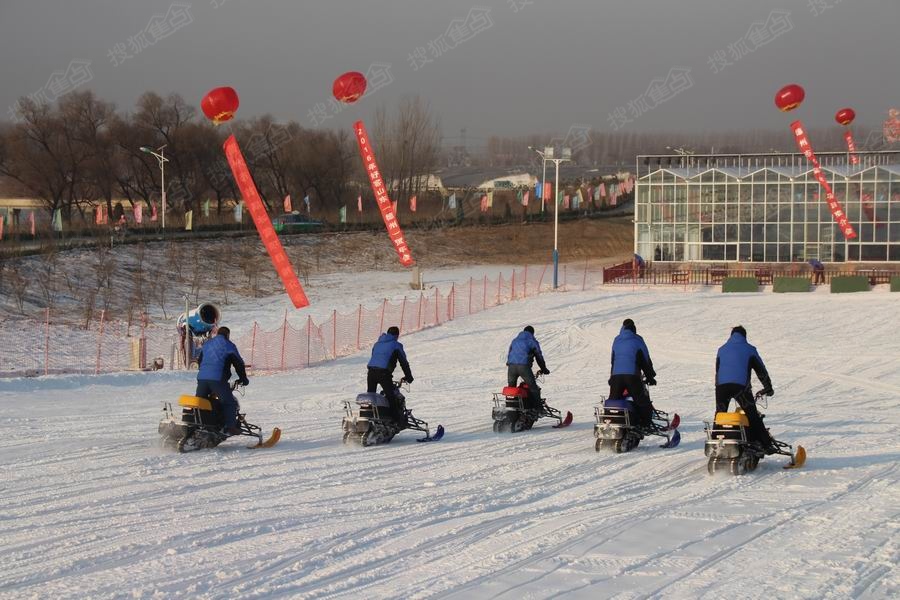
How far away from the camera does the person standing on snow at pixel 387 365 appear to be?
1430 centimetres

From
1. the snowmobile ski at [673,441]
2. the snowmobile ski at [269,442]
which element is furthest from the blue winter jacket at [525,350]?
the snowmobile ski at [269,442]

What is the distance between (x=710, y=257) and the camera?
50.3 meters

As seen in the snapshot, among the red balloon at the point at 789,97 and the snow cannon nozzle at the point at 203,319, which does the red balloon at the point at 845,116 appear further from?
the snow cannon nozzle at the point at 203,319

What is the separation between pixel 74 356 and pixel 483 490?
74.9 ft

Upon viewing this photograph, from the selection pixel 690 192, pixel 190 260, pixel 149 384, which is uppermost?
pixel 690 192

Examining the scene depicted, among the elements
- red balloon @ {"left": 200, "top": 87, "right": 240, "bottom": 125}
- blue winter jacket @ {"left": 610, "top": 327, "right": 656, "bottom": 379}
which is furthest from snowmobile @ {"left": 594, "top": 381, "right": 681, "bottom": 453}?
red balloon @ {"left": 200, "top": 87, "right": 240, "bottom": 125}

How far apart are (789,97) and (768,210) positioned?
11.8 metres

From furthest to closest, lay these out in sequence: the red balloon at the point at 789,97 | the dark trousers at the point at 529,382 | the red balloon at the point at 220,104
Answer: the red balloon at the point at 789,97
the red balloon at the point at 220,104
the dark trousers at the point at 529,382

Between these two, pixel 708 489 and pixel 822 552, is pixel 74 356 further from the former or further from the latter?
pixel 822 552

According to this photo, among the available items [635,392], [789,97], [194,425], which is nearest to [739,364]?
[635,392]

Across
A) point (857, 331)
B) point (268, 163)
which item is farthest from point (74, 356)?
point (268, 163)

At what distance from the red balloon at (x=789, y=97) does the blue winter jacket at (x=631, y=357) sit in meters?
27.2

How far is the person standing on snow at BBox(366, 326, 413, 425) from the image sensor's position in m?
14.3

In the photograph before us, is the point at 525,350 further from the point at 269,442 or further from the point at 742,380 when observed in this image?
the point at 742,380
